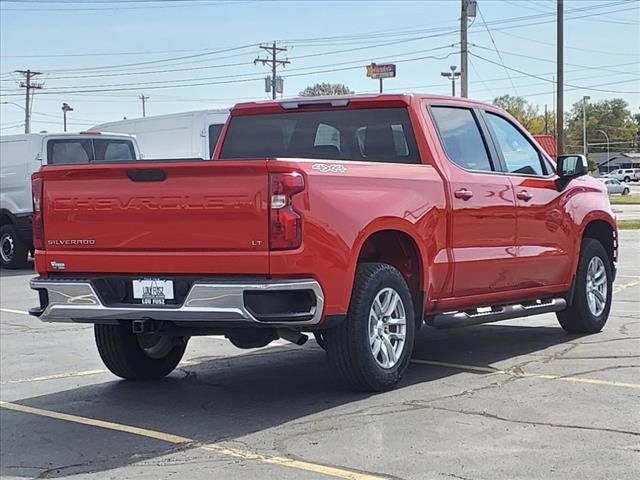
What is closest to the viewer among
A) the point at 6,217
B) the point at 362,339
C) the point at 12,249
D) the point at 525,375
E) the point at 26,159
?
the point at 362,339

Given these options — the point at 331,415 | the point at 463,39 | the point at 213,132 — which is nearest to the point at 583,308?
the point at 331,415

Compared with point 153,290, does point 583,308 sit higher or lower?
lower

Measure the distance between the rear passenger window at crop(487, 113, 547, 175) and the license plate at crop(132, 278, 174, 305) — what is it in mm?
3320

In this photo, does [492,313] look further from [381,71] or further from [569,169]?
[381,71]

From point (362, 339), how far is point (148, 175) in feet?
5.61

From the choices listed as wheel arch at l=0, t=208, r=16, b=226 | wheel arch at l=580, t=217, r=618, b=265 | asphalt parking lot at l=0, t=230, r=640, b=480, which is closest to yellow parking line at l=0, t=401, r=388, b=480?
asphalt parking lot at l=0, t=230, r=640, b=480

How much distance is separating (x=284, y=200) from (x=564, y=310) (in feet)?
12.8

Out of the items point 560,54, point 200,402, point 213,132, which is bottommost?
point 200,402

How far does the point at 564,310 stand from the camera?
8797 millimetres

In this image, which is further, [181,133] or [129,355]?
[181,133]

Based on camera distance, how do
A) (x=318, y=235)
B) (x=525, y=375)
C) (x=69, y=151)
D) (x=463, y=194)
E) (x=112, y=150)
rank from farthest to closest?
(x=112, y=150), (x=69, y=151), (x=463, y=194), (x=525, y=375), (x=318, y=235)

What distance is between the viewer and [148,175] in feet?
20.2

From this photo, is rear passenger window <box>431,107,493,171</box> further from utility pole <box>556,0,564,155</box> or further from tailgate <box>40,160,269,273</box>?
utility pole <box>556,0,564,155</box>

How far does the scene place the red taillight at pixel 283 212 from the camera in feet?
19.1
